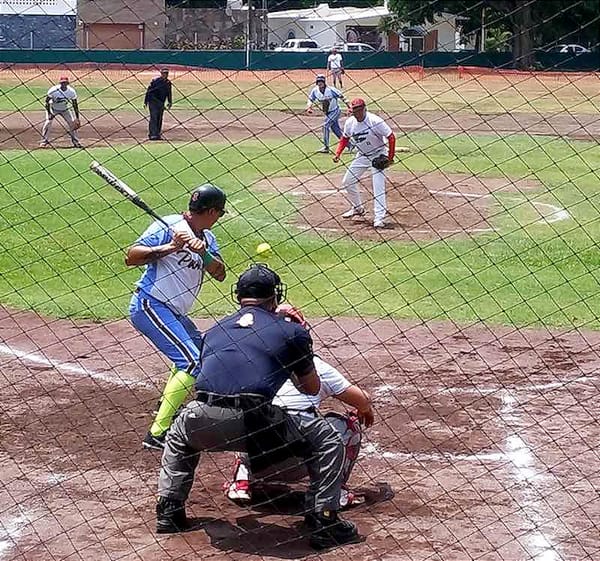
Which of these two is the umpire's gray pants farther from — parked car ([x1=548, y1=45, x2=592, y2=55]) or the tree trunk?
parked car ([x1=548, y1=45, x2=592, y2=55])

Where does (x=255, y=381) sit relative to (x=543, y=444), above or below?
above

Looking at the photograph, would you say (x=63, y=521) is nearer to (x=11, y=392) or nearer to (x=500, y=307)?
(x=11, y=392)

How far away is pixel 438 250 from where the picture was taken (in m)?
14.1

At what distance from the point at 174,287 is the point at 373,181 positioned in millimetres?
9125

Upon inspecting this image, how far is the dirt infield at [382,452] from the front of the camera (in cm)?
595

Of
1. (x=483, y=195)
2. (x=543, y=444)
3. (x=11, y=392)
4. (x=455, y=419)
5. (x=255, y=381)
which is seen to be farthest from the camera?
(x=483, y=195)

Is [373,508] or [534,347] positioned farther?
[534,347]

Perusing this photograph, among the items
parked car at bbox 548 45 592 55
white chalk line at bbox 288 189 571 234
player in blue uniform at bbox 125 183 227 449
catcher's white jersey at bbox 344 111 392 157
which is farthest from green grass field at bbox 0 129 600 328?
player in blue uniform at bbox 125 183 227 449

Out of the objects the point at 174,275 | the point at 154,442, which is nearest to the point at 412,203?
the point at 174,275

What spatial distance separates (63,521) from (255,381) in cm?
133

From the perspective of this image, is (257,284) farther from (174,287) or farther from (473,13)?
(473,13)

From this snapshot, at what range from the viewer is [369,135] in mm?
16250

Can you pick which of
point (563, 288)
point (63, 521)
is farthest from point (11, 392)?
point (563, 288)

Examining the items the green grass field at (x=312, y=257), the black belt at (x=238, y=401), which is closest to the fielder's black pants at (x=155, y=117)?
the green grass field at (x=312, y=257)
